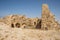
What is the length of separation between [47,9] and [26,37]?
27.9m

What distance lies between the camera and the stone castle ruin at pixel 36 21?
38812 mm

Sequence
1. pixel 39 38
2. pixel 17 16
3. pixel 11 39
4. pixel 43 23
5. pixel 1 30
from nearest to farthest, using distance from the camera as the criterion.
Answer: pixel 11 39 → pixel 1 30 → pixel 39 38 → pixel 43 23 → pixel 17 16

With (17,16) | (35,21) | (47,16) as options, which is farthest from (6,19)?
(47,16)

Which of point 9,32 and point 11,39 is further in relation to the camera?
point 9,32

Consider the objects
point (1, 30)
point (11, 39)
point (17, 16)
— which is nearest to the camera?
point (11, 39)

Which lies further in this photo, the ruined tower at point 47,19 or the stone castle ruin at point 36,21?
the stone castle ruin at point 36,21

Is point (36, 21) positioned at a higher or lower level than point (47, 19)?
lower

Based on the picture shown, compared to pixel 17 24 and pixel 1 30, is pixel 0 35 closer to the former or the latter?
pixel 1 30

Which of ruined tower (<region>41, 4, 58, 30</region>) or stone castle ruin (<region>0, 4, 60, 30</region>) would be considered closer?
ruined tower (<region>41, 4, 58, 30</region>)

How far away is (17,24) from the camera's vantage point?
4341cm

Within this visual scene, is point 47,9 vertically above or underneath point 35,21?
above

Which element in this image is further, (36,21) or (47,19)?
(36,21)

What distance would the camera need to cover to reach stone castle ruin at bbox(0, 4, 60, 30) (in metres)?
38.8

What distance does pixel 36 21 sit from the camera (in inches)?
1742
